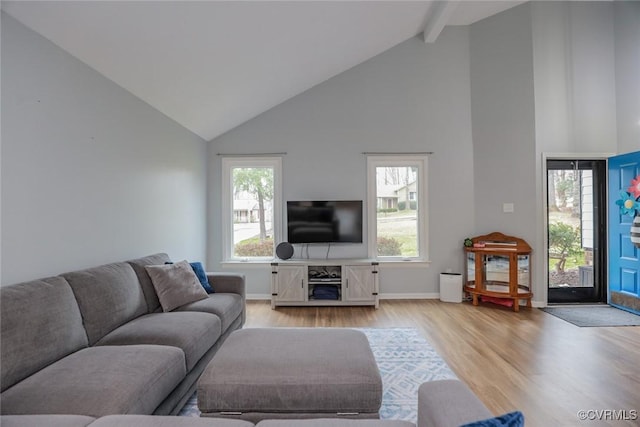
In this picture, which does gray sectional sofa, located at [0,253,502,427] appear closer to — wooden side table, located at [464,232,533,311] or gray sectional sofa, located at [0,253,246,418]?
gray sectional sofa, located at [0,253,246,418]

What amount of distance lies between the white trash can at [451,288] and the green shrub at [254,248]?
8.42 ft

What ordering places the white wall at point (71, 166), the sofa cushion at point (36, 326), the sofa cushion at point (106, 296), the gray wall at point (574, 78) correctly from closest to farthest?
the sofa cushion at point (36, 326) < the white wall at point (71, 166) < the sofa cushion at point (106, 296) < the gray wall at point (574, 78)

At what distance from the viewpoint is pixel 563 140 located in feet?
13.9

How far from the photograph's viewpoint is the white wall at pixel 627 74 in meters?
4.00

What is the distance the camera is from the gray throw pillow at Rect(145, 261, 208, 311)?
2510 millimetres

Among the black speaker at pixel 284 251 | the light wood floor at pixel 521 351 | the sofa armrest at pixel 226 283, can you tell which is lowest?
the light wood floor at pixel 521 351

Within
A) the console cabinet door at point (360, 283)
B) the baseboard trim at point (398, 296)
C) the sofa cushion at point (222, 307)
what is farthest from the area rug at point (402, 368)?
the baseboard trim at point (398, 296)

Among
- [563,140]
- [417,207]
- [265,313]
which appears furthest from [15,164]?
[563,140]

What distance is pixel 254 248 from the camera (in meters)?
4.63

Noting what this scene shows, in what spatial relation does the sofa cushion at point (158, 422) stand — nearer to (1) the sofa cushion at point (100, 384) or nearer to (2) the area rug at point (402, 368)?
(1) the sofa cushion at point (100, 384)

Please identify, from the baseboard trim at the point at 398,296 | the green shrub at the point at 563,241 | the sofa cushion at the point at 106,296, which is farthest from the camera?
the baseboard trim at the point at 398,296

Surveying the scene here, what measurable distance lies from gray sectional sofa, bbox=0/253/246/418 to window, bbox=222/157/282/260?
7.13 ft

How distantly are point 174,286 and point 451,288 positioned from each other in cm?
358

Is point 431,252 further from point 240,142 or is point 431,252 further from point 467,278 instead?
point 240,142
